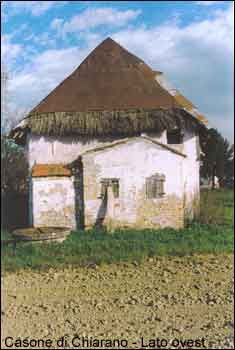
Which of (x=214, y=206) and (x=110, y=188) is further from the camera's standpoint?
(x=110, y=188)

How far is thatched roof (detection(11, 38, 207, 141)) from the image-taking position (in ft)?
9.50

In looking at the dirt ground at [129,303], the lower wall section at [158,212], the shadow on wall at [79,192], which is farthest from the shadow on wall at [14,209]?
the dirt ground at [129,303]

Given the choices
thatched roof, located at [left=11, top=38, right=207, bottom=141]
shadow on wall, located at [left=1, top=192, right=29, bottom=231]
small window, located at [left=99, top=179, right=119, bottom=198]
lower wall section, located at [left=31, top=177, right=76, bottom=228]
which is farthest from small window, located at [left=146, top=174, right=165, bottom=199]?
shadow on wall, located at [left=1, top=192, right=29, bottom=231]

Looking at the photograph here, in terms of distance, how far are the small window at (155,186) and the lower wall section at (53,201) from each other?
1.17m

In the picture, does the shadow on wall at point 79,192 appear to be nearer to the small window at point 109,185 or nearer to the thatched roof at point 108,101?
the small window at point 109,185

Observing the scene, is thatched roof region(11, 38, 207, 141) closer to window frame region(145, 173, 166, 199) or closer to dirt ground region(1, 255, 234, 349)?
window frame region(145, 173, 166, 199)

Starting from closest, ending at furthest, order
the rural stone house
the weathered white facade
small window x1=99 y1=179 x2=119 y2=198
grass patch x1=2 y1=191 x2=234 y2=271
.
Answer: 1. grass patch x1=2 y1=191 x2=234 y2=271
2. the rural stone house
3. the weathered white facade
4. small window x1=99 y1=179 x2=119 y2=198

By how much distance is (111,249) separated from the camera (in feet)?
17.3

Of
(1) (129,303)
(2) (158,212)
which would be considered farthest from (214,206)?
(2) (158,212)

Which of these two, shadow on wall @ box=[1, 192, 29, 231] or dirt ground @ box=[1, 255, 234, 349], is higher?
shadow on wall @ box=[1, 192, 29, 231]

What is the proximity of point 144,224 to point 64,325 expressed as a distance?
3.90 m

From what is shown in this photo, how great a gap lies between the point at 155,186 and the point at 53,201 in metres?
1.57

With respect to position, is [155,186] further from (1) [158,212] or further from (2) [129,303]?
(2) [129,303]

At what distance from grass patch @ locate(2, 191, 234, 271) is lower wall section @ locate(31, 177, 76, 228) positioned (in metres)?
1.20
